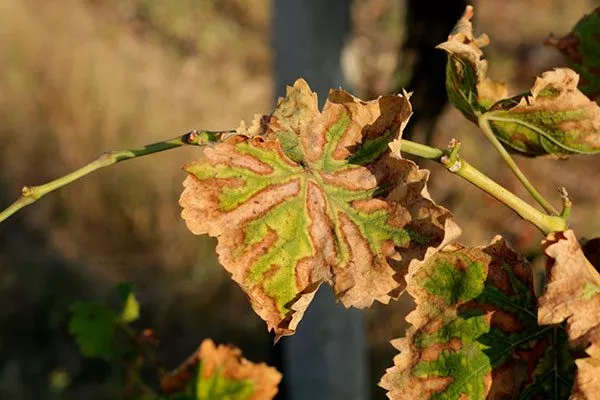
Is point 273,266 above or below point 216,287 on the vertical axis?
below

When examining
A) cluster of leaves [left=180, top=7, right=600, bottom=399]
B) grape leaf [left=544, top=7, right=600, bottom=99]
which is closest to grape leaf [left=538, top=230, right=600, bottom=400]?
cluster of leaves [left=180, top=7, right=600, bottom=399]

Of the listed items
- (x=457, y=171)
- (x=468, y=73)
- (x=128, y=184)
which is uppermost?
(x=128, y=184)

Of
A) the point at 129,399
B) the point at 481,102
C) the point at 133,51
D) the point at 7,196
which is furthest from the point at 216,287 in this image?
the point at 481,102

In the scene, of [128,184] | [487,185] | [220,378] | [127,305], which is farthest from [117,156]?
[128,184]

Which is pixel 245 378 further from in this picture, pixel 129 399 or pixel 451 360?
pixel 451 360

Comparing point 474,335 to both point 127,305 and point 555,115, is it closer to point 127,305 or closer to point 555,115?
point 555,115

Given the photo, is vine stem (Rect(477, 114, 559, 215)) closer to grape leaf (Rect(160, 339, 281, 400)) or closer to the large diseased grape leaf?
the large diseased grape leaf

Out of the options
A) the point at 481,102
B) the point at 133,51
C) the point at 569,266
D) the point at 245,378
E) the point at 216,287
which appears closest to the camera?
the point at 569,266

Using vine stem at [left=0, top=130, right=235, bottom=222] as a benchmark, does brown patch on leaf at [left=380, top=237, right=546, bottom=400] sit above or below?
below
